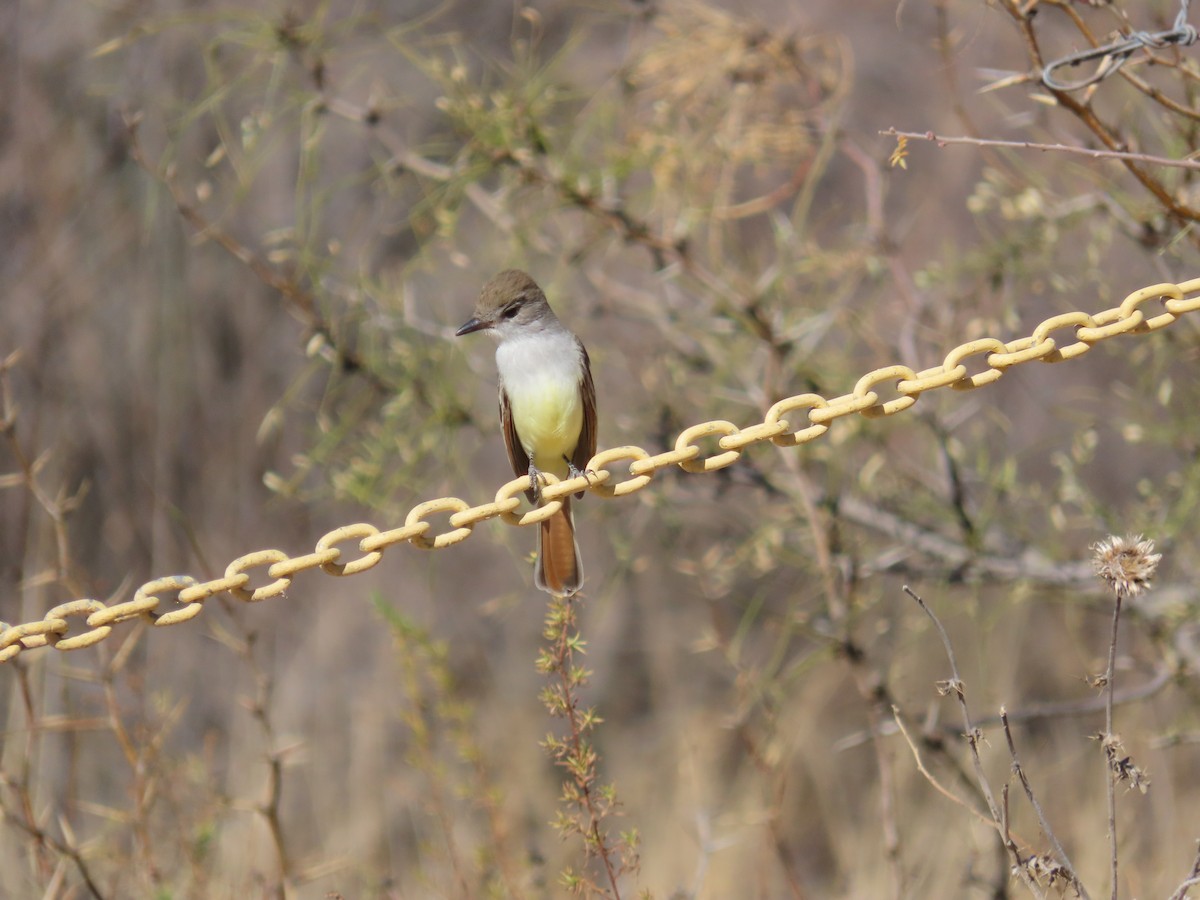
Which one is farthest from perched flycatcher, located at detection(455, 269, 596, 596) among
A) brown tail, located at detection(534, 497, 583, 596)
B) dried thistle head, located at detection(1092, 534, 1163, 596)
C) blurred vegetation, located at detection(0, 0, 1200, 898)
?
dried thistle head, located at detection(1092, 534, 1163, 596)

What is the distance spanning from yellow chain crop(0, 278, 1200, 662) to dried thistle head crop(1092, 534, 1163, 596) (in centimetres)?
41

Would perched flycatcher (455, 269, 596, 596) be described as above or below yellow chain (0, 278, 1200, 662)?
below

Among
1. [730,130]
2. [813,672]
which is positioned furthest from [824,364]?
[813,672]

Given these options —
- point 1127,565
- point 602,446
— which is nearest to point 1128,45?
point 1127,565

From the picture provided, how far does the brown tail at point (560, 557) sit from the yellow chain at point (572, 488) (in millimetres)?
962

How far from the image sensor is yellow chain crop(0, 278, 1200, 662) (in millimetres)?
1990

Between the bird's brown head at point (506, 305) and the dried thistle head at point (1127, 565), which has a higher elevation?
the dried thistle head at point (1127, 565)

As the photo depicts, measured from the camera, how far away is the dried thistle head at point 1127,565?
1.95m

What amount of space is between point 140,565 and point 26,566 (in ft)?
4.45

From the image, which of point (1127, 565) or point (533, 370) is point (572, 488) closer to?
point (1127, 565)

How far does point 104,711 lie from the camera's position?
256 inches

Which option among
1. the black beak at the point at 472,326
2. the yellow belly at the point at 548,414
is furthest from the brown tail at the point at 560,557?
the black beak at the point at 472,326

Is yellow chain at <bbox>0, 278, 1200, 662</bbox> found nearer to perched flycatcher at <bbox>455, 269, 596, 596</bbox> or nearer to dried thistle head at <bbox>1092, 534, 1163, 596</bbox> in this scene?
dried thistle head at <bbox>1092, 534, 1163, 596</bbox>

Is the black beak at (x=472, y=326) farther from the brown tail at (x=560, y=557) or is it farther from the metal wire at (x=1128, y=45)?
the metal wire at (x=1128, y=45)
